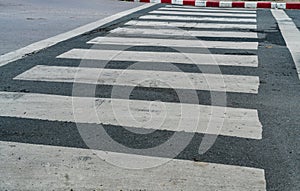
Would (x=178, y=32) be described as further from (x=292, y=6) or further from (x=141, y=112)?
(x=292, y=6)

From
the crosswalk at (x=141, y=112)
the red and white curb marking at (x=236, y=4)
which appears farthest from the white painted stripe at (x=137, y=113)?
the red and white curb marking at (x=236, y=4)

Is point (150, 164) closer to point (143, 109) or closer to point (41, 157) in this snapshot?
point (41, 157)

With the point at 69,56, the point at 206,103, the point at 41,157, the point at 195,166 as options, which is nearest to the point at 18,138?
the point at 41,157

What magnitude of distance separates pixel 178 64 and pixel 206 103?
171 centimetres

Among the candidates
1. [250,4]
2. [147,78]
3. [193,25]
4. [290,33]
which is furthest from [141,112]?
[250,4]

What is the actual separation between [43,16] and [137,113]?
7.55 metres

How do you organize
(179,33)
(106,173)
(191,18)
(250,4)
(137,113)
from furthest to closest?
(250,4) < (191,18) < (179,33) < (137,113) < (106,173)

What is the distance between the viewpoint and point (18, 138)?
409 centimetres

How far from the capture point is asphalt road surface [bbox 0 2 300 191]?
11.3 feet

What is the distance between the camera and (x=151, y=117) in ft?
15.0

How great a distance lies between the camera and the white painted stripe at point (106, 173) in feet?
10.8

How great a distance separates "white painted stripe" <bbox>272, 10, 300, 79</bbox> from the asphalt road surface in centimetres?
17

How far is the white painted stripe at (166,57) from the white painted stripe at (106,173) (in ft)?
10.6

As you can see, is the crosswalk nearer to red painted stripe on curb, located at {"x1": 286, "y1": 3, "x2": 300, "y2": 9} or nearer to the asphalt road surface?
the asphalt road surface
